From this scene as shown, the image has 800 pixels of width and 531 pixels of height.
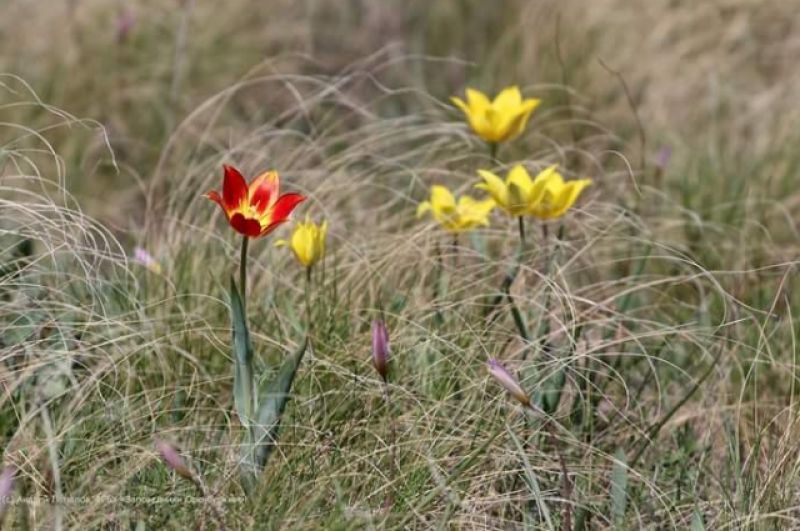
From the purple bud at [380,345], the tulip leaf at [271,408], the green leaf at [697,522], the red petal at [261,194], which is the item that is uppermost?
the red petal at [261,194]

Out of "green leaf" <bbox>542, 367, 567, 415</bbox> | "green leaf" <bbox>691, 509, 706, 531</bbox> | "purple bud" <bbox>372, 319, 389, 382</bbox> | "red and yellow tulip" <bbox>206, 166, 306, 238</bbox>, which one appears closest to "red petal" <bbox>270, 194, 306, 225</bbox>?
"red and yellow tulip" <bbox>206, 166, 306, 238</bbox>

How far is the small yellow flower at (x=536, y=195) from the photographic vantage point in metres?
2.44

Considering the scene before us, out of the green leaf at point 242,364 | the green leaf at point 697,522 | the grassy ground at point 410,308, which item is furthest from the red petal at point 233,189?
the green leaf at point 697,522

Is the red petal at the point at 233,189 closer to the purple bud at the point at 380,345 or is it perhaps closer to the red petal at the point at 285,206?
the red petal at the point at 285,206

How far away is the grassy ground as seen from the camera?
2.14 metres

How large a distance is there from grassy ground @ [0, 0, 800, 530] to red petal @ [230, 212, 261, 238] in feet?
0.94

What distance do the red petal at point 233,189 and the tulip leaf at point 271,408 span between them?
10.3 inches

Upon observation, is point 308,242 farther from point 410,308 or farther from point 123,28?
point 123,28

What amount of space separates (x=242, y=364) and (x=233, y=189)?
0.90 feet

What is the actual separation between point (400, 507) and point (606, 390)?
653mm

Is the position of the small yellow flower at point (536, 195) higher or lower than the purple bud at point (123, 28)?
higher

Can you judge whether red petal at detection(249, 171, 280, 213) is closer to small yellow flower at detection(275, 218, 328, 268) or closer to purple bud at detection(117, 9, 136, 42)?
small yellow flower at detection(275, 218, 328, 268)

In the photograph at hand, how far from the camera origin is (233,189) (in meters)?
2.15

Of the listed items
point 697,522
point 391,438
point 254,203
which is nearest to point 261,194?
point 254,203
